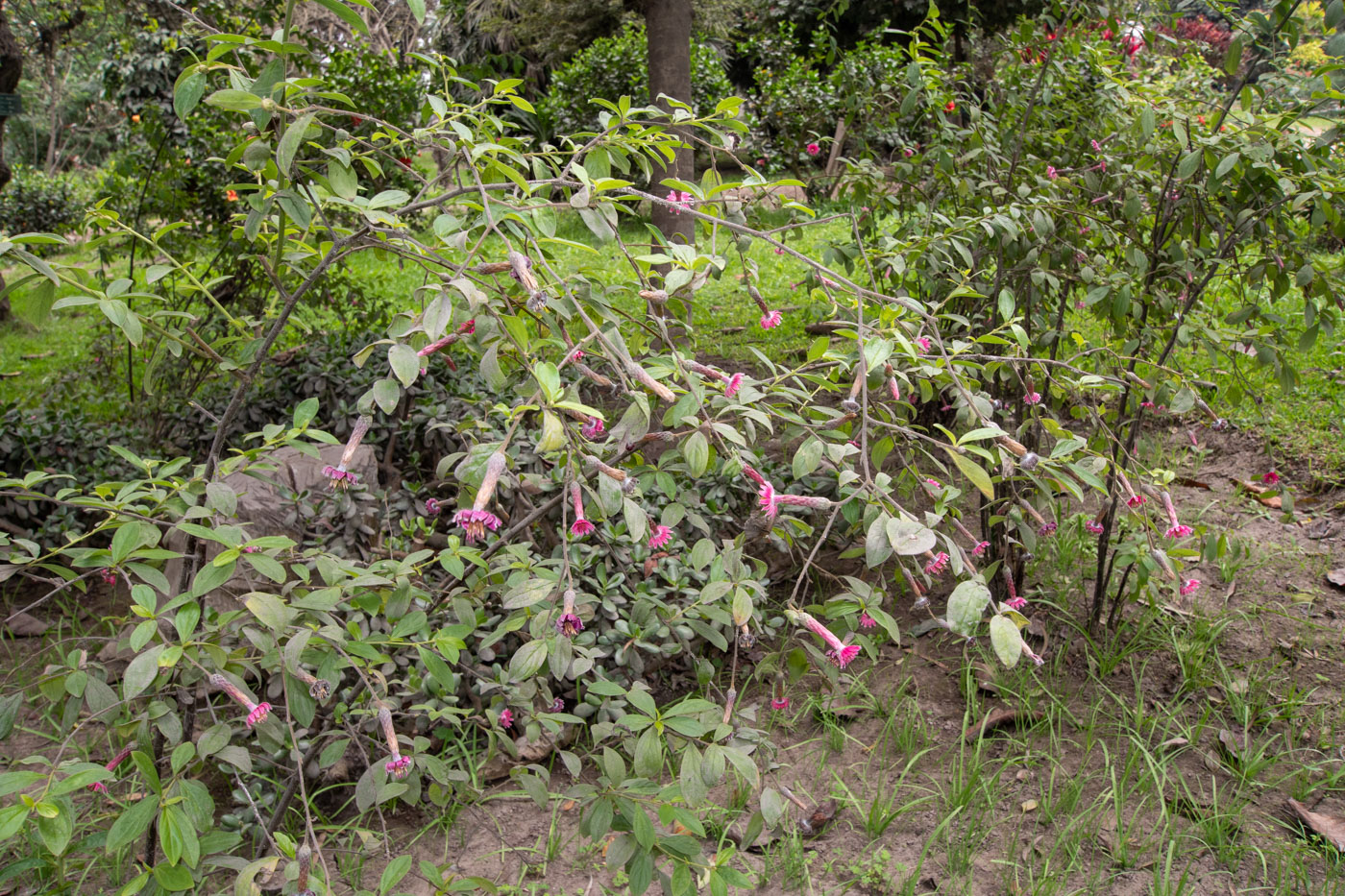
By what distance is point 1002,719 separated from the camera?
2346 millimetres

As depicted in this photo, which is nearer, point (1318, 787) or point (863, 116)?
point (1318, 787)

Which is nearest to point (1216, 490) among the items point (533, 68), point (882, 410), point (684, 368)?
point (882, 410)

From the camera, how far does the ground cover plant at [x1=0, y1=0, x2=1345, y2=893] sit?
1322 millimetres

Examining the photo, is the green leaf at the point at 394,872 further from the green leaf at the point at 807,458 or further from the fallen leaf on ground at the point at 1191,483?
the fallen leaf on ground at the point at 1191,483

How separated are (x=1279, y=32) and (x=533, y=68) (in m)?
12.3

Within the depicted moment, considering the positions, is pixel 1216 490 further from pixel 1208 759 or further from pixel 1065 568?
pixel 1208 759

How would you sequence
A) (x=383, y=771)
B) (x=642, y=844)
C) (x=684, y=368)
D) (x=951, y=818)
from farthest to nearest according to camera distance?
(x=951, y=818) < (x=383, y=771) < (x=684, y=368) < (x=642, y=844)

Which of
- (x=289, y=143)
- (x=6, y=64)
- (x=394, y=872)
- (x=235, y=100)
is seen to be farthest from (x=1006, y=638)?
(x=6, y=64)

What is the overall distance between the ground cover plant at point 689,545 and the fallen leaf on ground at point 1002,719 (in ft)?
0.07

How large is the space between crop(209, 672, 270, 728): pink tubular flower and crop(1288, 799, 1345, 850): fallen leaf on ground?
6.89 ft

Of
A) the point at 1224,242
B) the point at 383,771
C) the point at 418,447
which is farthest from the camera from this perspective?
the point at 418,447

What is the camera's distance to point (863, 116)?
3.35 m

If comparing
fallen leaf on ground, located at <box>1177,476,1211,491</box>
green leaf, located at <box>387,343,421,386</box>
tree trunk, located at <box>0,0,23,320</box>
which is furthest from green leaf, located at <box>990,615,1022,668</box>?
tree trunk, located at <box>0,0,23,320</box>

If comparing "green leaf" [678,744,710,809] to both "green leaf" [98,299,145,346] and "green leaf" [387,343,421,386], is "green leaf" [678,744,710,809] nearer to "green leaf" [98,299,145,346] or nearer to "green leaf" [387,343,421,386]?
"green leaf" [387,343,421,386]
